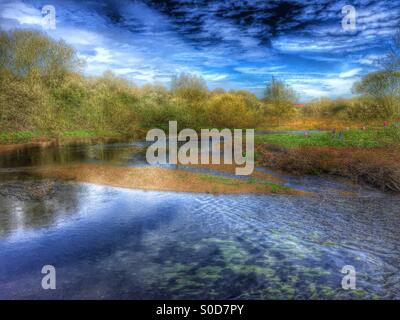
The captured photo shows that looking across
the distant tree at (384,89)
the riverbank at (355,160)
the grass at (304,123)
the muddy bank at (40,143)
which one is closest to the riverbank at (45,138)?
the muddy bank at (40,143)

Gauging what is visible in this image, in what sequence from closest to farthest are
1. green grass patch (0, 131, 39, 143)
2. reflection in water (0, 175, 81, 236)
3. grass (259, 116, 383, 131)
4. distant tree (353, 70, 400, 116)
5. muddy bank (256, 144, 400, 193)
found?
reflection in water (0, 175, 81, 236)
muddy bank (256, 144, 400, 193)
distant tree (353, 70, 400, 116)
green grass patch (0, 131, 39, 143)
grass (259, 116, 383, 131)

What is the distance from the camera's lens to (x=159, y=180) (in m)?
18.1

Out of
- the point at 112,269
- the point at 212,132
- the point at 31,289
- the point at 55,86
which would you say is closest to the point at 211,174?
the point at 112,269

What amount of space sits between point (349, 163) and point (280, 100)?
47497 millimetres

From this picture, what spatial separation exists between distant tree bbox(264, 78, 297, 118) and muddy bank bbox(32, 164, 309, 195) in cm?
4813

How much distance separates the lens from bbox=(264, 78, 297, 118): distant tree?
211ft

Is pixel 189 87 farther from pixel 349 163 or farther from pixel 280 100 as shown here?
pixel 349 163

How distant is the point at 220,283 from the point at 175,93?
60.3 metres

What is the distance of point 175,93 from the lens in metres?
64.8

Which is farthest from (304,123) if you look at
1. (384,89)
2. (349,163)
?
(349,163)

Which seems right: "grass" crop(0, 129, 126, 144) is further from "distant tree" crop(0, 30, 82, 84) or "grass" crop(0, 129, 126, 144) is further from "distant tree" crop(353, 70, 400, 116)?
"distant tree" crop(353, 70, 400, 116)

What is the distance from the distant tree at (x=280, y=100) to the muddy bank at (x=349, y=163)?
42.2 meters

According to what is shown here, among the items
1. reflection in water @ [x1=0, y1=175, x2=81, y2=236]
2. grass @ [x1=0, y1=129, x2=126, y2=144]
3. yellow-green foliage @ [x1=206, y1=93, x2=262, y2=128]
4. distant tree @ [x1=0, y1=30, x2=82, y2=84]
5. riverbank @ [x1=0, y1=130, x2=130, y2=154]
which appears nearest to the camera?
reflection in water @ [x1=0, y1=175, x2=81, y2=236]


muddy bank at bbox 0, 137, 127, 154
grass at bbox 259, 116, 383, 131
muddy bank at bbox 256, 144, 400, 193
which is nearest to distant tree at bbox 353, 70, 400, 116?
muddy bank at bbox 256, 144, 400, 193
